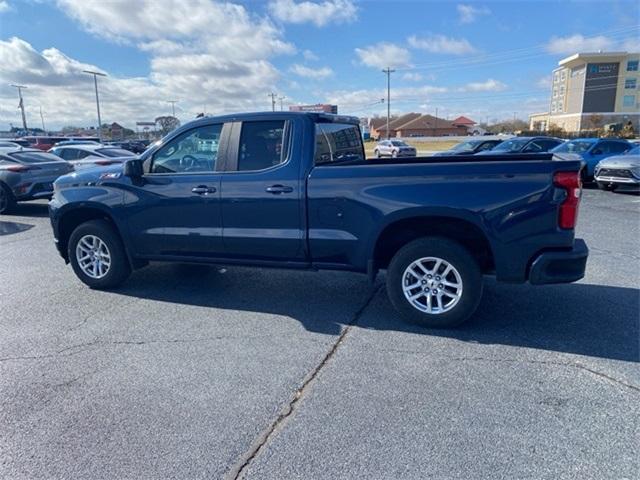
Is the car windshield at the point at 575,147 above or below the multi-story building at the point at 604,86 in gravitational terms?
below

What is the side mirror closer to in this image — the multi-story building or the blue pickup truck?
the blue pickup truck

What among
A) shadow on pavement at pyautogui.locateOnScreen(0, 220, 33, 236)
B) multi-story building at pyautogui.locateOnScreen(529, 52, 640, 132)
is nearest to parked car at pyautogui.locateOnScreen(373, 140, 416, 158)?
shadow on pavement at pyautogui.locateOnScreen(0, 220, 33, 236)

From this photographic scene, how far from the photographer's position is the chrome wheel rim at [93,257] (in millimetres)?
5211

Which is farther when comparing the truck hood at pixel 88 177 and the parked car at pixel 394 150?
the parked car at pixel 394 150

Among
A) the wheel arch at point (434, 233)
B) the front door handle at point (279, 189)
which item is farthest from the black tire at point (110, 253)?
the wheel arch at point (434, 233)

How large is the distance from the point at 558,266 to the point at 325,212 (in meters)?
2.04

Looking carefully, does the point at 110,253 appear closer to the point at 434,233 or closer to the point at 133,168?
the point at 133,168

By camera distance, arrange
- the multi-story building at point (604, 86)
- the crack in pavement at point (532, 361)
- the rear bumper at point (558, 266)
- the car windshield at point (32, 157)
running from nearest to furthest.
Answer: the crack in pavement at point (532, 361)
the rear bumper at point (558, 266)
the car windshield at point (32, 157)
the multi-story building at point (604, 86)

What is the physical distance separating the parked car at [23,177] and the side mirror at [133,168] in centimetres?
785

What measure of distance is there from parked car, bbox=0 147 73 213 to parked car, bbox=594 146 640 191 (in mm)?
15152

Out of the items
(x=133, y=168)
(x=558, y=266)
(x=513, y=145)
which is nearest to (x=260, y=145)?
(x=133, y=168)

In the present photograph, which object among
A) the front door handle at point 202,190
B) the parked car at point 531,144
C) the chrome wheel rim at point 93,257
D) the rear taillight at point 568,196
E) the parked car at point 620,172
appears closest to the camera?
the rear taillight at point 568,196

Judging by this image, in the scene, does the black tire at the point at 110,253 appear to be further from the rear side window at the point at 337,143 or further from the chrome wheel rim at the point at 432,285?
the chrome wheel rim at the point at 432,285

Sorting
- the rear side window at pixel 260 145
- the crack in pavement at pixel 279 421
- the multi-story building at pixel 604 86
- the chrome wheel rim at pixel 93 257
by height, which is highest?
the multi-story building at pixel 604 86
